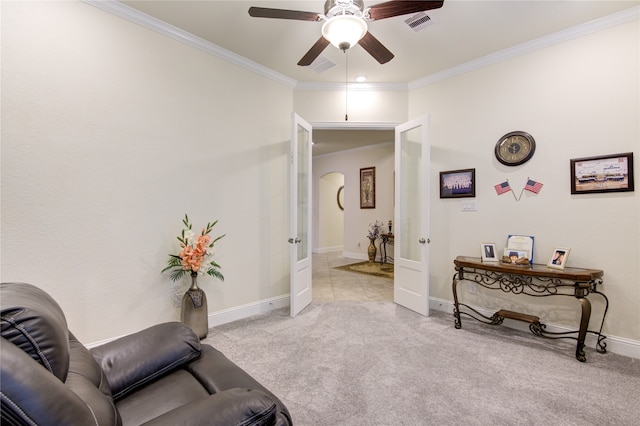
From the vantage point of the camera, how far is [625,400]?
6.43ft

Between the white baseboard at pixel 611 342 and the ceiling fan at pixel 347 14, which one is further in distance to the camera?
the white baseboard at pixel 611 342

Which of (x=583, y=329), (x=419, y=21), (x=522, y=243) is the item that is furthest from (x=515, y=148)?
(x=583, y=329)

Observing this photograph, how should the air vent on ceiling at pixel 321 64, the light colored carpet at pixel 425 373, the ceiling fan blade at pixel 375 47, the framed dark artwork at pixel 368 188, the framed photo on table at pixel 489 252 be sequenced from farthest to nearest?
1. the framed dark artwork at pixel 368 188
2. the air vent on ceiling at pixel 321 64
3. the framed photo on table at pixel 489 252
4. the ceiling fan blade at pixel 375 47
5. the light colored carpet at pixel 425 373

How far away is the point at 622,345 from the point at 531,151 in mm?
1898

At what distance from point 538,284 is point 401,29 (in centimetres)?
285

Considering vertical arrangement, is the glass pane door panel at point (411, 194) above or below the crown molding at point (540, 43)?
below

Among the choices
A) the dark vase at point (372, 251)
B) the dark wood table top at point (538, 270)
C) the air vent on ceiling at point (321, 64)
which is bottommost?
the dark vase at point (372, 251)

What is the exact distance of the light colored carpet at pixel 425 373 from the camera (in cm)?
182

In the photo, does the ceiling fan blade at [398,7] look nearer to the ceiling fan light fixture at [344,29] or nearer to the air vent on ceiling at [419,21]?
the ceiling fan light fixture at [344,29]

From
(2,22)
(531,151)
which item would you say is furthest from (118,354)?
(531,151)

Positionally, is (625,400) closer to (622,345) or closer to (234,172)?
(622,345)

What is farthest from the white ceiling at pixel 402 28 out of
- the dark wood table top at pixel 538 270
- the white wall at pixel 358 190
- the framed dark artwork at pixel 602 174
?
the white wall at pixel 358 190

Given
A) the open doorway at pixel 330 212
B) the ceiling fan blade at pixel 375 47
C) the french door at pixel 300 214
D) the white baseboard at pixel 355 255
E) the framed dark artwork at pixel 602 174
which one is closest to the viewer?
the ceiling fan blade at pixel 375 47

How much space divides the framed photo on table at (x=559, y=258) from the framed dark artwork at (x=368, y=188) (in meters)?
4.52
